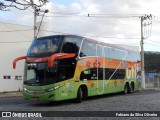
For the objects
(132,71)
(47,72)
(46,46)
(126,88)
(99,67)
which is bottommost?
(126,88)

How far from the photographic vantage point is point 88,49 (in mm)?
22359

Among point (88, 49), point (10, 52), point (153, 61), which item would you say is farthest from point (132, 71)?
point (153, 61)

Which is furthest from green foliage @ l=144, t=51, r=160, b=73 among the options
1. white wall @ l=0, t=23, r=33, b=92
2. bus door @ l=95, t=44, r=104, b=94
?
bus door @ l=95, t=44, r=104, b=94

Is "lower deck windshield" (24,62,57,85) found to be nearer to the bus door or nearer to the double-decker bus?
the double-decker bus

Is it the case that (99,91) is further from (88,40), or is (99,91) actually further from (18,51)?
(18,51)

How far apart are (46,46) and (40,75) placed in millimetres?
1677

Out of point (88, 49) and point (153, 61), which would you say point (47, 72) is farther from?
point (153, 61)

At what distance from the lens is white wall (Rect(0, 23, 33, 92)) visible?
40312 millimetres

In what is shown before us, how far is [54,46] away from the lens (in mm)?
19609

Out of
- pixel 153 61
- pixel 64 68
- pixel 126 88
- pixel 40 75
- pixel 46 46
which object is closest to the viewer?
pixel 40 75

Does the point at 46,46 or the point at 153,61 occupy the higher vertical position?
the point at 46,46

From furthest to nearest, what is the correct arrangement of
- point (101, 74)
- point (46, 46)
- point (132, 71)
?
point (132, 71) < point (101, 74) < point (46, 46)

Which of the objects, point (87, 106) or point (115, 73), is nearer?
point (87, 106)

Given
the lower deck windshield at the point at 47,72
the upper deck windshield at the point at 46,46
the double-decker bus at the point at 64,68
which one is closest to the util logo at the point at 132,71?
the double-decker bus at the point at 64,68
